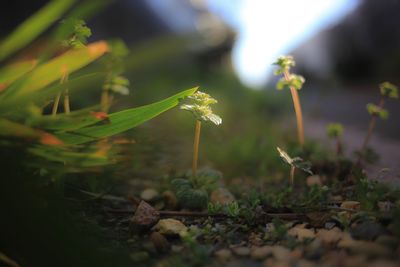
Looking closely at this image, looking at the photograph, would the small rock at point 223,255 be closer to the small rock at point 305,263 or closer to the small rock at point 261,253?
the small rock at point 261,253

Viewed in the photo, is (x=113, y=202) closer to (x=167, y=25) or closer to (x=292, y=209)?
(x=292, y=209)

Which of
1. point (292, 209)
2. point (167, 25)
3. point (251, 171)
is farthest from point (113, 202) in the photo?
point (167, 25)

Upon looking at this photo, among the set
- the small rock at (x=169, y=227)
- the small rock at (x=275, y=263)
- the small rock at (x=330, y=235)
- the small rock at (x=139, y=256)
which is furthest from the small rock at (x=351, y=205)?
the small rock at (x=139, y=256)

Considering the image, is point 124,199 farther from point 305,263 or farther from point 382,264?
point 382,264

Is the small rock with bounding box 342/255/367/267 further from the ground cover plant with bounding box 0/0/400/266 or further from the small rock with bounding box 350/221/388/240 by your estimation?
the small rock with bounding box 350/221/388/240

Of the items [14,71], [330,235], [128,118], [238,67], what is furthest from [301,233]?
[238,67]
